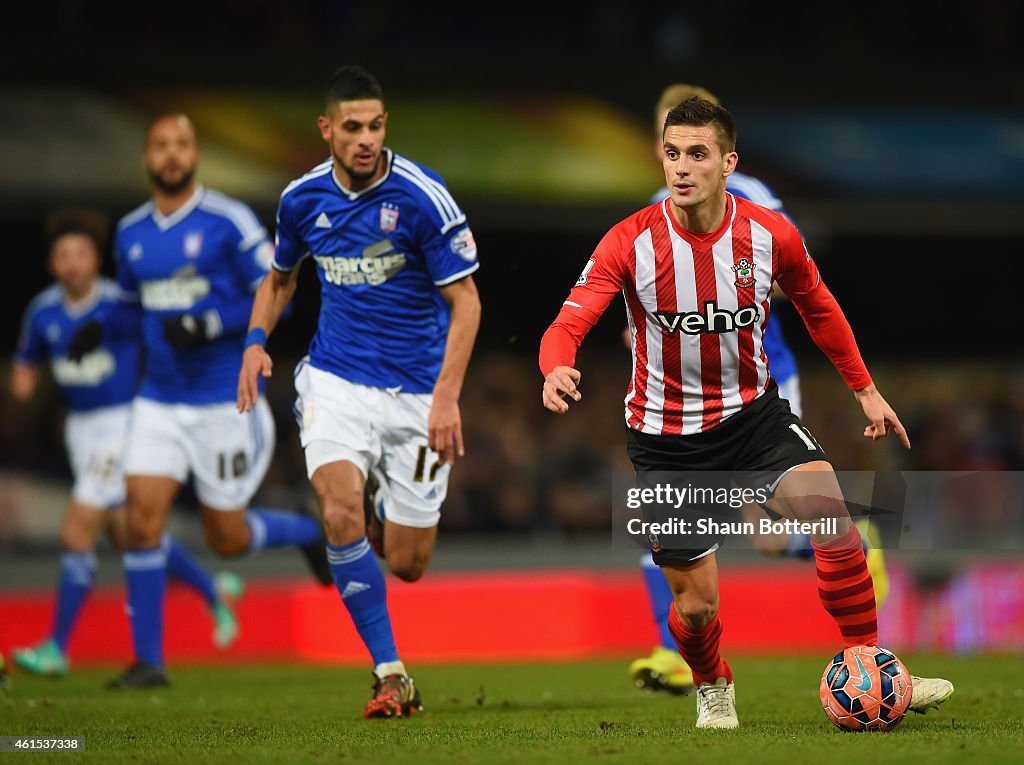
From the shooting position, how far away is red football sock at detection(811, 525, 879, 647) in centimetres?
516

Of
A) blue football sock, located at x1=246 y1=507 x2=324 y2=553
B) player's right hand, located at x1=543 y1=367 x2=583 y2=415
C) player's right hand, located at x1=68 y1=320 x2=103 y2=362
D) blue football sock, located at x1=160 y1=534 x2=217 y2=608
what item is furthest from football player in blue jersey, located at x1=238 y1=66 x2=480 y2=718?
blue football sock, located at x1=160 y1=534 x2=217 y2=608

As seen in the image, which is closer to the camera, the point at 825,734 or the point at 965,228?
the point at 825,734

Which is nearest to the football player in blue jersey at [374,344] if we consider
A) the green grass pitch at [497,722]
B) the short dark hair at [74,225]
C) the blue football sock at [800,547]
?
the green grass pitch at [497,722]

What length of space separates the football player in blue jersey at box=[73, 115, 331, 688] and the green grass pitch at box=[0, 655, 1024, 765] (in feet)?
2.23

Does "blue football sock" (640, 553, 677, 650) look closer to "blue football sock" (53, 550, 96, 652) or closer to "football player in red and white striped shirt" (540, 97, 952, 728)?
"football player in red and white striped shirt" (540, 97, 952, 728)

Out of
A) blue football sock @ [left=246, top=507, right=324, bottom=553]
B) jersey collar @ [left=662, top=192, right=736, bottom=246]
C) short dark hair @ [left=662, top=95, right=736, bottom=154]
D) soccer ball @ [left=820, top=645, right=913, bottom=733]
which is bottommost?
soccer ball @ [left=820, top=645, right=913, bottom=733]

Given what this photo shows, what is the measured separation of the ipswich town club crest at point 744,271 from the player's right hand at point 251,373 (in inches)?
76.4

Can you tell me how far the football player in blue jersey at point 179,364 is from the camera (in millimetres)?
7809

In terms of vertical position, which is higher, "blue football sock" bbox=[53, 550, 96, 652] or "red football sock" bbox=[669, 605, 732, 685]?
"blue football sock" bbox=[53, 550, 96, 652]

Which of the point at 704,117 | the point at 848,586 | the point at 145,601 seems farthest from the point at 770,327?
the point at 145,601

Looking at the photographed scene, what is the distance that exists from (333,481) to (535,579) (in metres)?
5.31

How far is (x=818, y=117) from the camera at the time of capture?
50.0 feet

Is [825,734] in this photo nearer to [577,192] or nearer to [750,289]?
[750,289]

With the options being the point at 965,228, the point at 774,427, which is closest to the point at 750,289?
the point at 774,427
